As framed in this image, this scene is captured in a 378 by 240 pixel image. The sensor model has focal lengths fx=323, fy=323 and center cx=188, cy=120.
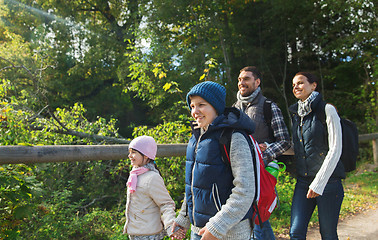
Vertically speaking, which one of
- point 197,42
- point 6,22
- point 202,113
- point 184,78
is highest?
point 6,22

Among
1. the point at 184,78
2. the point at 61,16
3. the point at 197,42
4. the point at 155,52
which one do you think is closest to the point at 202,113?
the point at 155,52

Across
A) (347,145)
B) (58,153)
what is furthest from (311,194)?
(58,153)

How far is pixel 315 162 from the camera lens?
2.98 meters

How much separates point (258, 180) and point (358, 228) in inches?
164

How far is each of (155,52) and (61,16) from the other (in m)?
12.1

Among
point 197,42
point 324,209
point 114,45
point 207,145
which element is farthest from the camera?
point 114,45

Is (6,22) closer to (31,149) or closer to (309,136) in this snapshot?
(31,149)

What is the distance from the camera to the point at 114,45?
60.1 ft

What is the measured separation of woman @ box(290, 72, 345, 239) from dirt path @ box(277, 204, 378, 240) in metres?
1.74

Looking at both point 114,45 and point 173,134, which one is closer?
point 173,134

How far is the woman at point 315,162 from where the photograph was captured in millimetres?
2832

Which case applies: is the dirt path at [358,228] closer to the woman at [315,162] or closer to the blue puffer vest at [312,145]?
the woman at [315,162]

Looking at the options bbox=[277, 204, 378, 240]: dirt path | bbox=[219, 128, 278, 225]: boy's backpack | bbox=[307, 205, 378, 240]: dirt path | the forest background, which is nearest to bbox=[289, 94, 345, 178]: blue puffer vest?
bbox=[219, 128, 278, 225]: boy's backpack

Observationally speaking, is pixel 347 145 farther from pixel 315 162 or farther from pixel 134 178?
pixel 134 178
